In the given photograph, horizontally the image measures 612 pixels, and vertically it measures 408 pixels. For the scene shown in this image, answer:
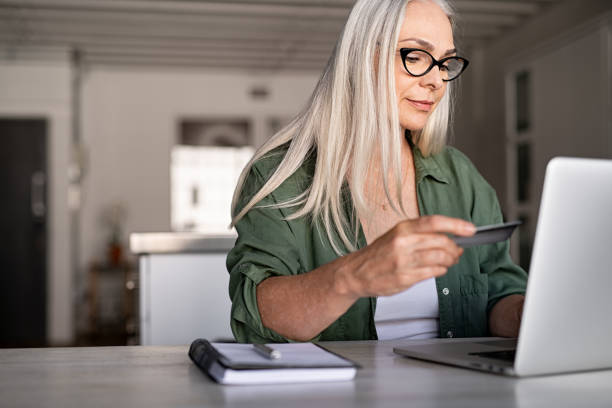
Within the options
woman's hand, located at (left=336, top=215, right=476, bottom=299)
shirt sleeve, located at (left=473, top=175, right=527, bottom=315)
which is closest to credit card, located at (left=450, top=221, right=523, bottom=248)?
woman's hand, located at (left=336, top=215, right=476, bottom=299)

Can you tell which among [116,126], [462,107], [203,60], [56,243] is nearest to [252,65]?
[203,60]

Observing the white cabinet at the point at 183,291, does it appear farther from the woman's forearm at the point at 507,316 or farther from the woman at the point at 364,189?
the woman's forearm at the point at 507,316

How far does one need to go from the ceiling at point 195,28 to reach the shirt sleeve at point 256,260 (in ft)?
13.4

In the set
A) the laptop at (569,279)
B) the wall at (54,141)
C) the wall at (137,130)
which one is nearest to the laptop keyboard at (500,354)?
the laptop at (569,279)

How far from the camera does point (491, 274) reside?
5.23ft

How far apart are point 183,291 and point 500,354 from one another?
5.80 feet

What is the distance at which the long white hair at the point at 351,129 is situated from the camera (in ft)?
4.65

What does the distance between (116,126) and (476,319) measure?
7.22 m

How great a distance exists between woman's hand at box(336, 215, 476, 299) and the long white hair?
42cm

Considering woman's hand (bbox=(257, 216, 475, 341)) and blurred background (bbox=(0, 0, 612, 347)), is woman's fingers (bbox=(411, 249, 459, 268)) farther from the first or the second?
blurred background (bbox=(0, 0, 612, 347))

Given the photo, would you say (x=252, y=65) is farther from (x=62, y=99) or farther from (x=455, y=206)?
(x=455, y=206)

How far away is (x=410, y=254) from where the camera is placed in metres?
0.93

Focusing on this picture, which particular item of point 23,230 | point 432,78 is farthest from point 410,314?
point 23,230

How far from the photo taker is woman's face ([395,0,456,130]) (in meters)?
1.44
